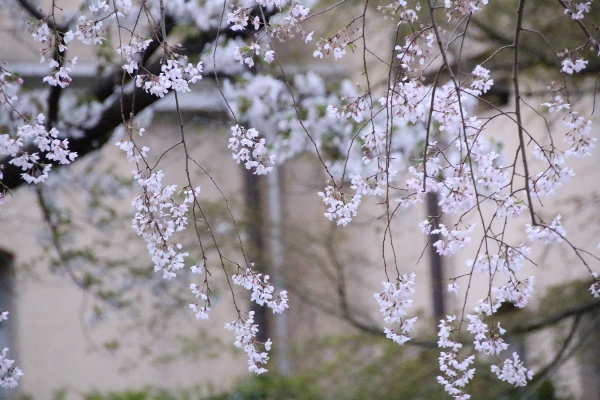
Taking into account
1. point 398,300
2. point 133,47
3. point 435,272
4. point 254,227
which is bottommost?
point 398,300

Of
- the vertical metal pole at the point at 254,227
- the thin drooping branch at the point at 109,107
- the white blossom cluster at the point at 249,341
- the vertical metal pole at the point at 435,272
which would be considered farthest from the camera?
the vertical metal pole at the point at 435,272

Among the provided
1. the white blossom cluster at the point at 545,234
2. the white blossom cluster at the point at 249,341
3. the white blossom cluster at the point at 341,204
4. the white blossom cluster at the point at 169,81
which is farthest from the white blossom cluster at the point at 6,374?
the white blossom cluster at the point at 545,234

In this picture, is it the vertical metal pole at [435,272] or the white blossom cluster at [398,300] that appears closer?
the white blossom cluster at [398,300]

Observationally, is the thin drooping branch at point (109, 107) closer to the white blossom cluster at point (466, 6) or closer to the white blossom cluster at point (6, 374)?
the white blossom cluster at point (6, 374)

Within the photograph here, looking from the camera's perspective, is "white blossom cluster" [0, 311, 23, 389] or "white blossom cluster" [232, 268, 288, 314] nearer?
"white blossom cluster" [232, 268, 288, 314]

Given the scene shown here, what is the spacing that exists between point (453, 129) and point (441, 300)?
5.03m

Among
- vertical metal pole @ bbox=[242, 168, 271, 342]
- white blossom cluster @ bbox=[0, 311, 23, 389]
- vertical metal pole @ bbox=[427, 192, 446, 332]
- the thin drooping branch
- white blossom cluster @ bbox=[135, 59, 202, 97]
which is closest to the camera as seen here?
white blossom cluster @ bbox=[135, 59, 202, 97]

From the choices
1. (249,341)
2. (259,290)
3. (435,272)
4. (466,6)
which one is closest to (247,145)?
(259,290)

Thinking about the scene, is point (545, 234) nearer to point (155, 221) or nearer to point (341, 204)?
point (341, 204)

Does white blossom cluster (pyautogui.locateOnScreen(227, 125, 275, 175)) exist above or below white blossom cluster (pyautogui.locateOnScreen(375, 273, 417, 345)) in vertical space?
above

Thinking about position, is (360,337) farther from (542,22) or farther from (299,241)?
(542,22)

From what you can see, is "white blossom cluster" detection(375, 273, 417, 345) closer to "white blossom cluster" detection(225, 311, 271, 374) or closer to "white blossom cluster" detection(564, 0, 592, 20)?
"white blossom cluster" detection(225, 311, 271, 374)

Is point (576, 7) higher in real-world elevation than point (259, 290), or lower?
higher

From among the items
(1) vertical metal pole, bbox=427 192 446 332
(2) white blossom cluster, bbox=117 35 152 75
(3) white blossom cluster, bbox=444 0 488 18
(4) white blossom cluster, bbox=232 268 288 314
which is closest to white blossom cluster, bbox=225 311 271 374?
(4) white blossom cluster, bbox=232 268 288 314
